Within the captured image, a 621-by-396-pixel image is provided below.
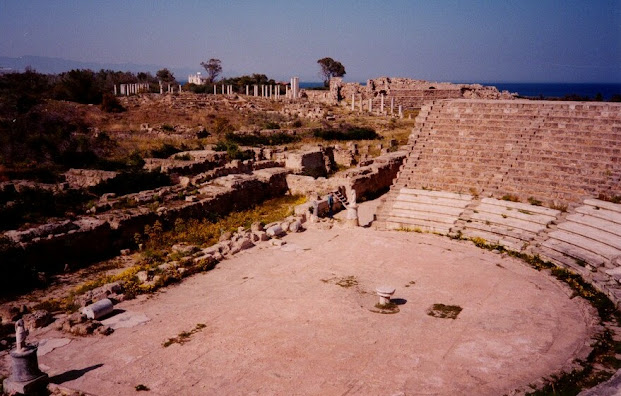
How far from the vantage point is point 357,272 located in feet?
43.1

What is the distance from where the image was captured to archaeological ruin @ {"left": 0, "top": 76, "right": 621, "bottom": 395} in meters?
8.47

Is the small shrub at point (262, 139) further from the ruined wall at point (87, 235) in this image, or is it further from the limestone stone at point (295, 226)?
the limestone stone at point (295, 226)

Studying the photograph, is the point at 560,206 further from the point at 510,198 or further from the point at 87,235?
the point at 87,235

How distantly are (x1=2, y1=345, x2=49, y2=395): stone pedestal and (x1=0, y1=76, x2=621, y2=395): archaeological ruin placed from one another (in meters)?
0.24

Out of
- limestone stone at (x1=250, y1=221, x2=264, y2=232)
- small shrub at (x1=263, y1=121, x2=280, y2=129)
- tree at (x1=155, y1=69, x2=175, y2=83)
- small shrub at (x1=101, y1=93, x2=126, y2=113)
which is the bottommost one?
limestone stone at (x1=250, y1=221, x2=264, y2=232)

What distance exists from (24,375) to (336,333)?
535cm

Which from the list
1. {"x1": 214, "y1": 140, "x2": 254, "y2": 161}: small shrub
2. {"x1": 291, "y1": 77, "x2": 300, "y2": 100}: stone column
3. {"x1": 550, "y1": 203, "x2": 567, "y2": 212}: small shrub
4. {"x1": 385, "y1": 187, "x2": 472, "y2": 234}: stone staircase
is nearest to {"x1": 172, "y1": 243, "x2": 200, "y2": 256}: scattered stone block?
{"x1": 385, "y1": 187, "x2": 472, "y2": 234}: stone staircase

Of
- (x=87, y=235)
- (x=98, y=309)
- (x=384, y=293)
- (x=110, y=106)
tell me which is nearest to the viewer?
(x=98, y=309)

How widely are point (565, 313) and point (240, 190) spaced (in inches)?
502

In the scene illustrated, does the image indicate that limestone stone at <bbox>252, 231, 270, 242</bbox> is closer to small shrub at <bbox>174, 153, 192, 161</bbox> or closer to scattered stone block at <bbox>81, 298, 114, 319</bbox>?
scattered stone block at <bbox>81, 298, 114, 319</bbox>

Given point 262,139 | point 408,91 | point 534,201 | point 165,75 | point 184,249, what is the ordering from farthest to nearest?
point 165,75
point 408,91
point 262,139
point 534,201
point 184,249

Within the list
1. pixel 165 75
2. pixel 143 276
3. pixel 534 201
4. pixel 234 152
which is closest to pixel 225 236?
pixel 143 276

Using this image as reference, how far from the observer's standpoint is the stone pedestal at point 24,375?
761 cm

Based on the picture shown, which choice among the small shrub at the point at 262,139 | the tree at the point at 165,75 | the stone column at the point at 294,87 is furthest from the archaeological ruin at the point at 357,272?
the tree at the point at 165,75
